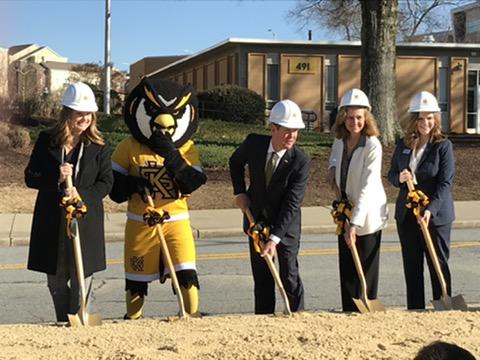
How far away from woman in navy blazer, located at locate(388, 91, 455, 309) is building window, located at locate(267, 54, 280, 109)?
26.0 metres

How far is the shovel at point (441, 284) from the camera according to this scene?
5.22m

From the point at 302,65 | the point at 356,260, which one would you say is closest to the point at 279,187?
the point at 356,260

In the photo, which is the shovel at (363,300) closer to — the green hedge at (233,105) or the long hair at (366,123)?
the long hair at (366,123)

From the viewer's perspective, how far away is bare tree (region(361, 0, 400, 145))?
18.6 metres

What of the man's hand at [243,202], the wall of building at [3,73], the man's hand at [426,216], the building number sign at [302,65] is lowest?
the man's hand at [426,216]

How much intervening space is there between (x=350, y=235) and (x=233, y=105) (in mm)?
22227

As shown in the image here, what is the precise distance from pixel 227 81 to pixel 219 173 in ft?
56.6

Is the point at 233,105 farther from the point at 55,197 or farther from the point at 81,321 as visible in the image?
the point at 81,321

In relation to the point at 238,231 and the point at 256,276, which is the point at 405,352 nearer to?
the point at 256,276

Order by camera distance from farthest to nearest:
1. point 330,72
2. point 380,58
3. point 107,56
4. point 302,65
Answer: point 330,72, point 302,65, point 107,56, point 380,58

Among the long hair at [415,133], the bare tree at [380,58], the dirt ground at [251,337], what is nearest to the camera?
the dirt ground at [251,337]

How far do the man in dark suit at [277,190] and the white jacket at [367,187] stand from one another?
388 millimetres

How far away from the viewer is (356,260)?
516 centimetres

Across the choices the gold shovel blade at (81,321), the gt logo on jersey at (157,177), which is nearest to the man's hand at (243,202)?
the gt logo on jersey at (157,177)
